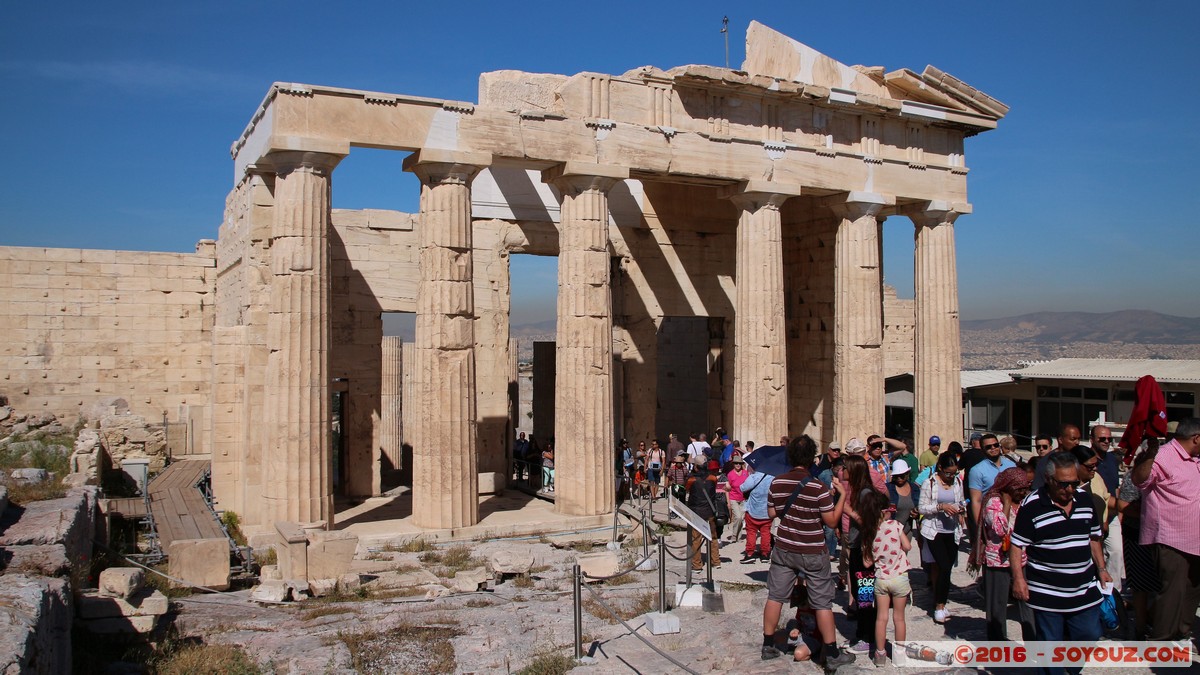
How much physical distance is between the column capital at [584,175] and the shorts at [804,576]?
10247mm

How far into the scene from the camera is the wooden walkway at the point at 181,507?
46.0 ft

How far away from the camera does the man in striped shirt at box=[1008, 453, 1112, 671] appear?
6703 millimetres

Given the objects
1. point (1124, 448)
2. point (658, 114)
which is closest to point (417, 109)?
point (658, 114)

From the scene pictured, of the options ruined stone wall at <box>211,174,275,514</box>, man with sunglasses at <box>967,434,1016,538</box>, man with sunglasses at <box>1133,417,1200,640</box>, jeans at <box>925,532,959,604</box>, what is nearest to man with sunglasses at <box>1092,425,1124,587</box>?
man with sunglasses at <box>1133,417,1200,640</box>

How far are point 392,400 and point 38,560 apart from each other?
14.7 metres

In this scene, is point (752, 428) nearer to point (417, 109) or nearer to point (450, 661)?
point (417, 109)

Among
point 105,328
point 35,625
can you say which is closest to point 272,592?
point 35,625

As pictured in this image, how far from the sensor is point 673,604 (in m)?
9.84

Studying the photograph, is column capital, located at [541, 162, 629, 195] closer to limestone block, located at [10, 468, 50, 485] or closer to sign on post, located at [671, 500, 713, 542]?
sign on post, located at [671, 500, 713, 542]

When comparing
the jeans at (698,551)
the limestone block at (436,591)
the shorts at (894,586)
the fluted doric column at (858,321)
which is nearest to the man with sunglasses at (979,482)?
the shorts at (894,586)

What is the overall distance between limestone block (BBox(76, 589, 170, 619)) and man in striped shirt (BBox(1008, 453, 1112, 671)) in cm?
756

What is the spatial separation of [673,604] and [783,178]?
37.5ft

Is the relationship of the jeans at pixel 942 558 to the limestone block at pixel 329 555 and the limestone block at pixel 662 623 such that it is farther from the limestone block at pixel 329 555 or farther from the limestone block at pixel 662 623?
the limestone block at pixel 329 555

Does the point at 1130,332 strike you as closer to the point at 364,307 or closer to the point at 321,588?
the point at 364,307
